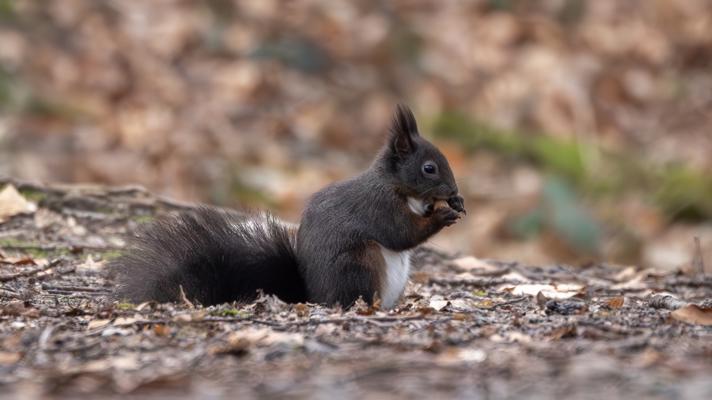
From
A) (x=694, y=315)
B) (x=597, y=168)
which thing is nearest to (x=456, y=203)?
(x=694, y=315)

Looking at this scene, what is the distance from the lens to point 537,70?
10.3m

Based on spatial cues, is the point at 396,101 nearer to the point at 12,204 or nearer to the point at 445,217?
the point at 12,204

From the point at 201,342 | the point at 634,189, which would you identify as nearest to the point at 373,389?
the point at 201,342

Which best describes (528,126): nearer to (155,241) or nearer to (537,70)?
(537,70)

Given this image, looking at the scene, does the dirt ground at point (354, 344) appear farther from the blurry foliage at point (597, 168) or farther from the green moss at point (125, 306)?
the blurry foliage at point (597, 168)

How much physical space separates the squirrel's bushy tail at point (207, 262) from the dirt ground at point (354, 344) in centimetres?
15

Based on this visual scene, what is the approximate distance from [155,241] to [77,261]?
908 millimetres

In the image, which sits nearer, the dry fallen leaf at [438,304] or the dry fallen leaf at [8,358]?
the dry fallen leaf at [8,358]

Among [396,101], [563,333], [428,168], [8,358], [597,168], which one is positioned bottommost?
[8,358]

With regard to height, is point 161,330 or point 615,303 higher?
point 615,303

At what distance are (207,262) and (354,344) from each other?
1.06 m

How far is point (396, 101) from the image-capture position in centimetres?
970

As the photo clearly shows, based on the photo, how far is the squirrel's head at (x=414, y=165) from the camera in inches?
154

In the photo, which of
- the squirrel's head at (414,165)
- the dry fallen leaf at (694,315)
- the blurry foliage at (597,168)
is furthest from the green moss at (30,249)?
the blurry foliage at (597,168)
